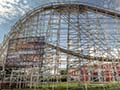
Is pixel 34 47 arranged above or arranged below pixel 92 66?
above

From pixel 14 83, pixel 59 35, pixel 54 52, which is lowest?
pixel 14 83

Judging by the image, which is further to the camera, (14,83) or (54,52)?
(14,83)

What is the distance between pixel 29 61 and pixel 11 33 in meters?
3.27

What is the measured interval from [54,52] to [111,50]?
3864 millimetres

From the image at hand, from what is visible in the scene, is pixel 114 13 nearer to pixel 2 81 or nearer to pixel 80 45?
pixel 80 45

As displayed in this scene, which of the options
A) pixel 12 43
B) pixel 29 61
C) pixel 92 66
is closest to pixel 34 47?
pixel 29 61

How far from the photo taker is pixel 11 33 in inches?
683

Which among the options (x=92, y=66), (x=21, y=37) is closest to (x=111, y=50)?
(x=92, y=66)

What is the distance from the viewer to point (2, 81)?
52.7ft

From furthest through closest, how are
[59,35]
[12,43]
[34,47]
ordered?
1. [12,43]
2. [34,47]
3. [59,35]

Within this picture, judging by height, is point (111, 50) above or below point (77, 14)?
below

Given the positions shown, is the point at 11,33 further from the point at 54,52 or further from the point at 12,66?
the point at 54,52

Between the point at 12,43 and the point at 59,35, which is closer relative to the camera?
the point at 59,35

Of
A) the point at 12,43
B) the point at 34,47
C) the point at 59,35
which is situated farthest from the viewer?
the point at 12,43
